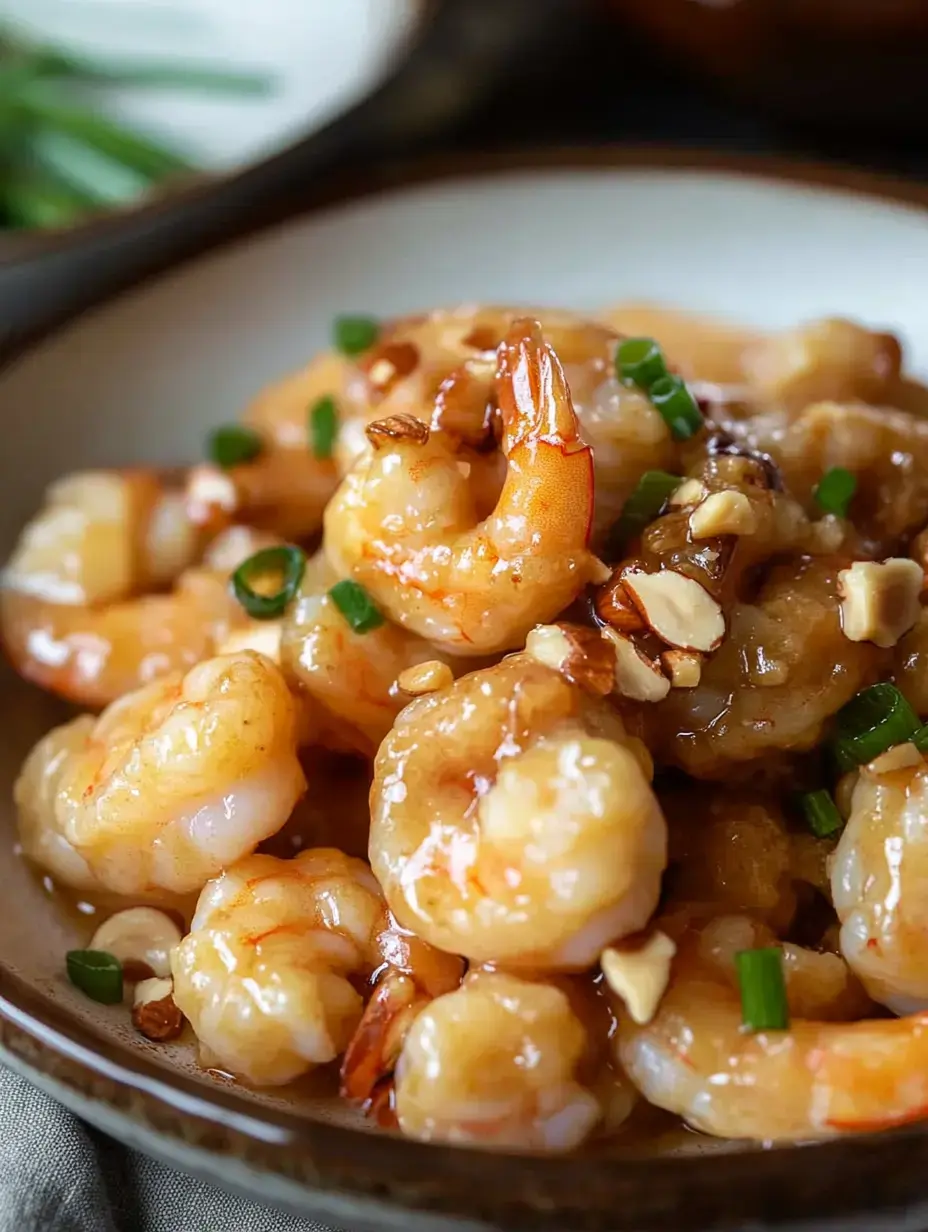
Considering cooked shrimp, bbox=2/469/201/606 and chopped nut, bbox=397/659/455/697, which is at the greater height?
chopped nut, bbox=397/659/455/697

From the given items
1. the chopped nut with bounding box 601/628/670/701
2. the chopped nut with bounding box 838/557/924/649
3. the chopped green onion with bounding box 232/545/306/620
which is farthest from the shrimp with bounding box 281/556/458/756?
the chopped nut with bounding box 838/557/924/649

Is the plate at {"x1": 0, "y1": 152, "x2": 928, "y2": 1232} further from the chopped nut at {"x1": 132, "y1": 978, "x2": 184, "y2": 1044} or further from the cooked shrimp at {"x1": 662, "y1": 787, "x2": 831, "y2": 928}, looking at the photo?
the cooked shrimp at {"x1": 662, "y1": 787, "x2": 831, "y2": 928}

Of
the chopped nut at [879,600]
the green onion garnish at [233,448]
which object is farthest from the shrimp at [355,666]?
the green onion garnish at [233,448]

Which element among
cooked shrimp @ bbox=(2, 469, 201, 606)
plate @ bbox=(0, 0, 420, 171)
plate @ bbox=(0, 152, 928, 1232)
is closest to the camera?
cooked shrimp @ bbox=(2, 469, 201, 606)

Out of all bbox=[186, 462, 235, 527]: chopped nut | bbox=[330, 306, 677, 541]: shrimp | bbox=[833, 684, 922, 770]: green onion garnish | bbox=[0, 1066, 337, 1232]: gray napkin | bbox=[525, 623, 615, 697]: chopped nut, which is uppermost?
bbox=[330, 306, 677, 541]: shrimp

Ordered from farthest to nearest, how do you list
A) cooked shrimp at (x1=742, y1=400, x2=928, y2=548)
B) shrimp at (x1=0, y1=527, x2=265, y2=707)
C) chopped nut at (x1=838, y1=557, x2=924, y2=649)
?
shrimp at (x1=0, y1=527, x2=265, y2=707), cooked shrimp at (x1=742, y1=400, x2=928, y2=548), chopped nut at (x1=838, y1=557, x2=924, y2=649)

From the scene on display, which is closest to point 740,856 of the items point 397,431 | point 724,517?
point 724,517
